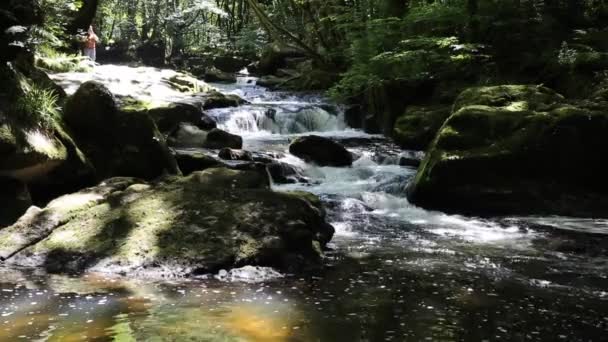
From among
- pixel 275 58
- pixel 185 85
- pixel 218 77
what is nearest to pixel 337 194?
pixel 185 85

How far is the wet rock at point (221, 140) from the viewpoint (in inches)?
550

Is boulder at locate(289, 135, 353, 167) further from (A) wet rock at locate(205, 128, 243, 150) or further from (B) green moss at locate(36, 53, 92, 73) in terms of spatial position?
(B) green moss at locate(36, 53, 92, 73)

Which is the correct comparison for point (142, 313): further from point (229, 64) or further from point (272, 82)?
point (229, 64)

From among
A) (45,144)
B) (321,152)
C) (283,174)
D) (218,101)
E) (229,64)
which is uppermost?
(229,64)

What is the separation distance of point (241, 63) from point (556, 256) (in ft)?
106

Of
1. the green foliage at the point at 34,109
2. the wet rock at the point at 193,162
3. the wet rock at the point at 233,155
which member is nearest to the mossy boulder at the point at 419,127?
the wet rock at the point at 233,155

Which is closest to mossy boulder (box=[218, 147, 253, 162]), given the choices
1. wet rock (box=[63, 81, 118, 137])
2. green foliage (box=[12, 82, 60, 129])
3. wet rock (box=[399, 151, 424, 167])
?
wet rock (box=[63, 81, 118, 137])

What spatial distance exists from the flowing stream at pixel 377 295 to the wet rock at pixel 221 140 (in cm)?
579

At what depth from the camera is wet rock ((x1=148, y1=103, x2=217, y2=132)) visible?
14.5m

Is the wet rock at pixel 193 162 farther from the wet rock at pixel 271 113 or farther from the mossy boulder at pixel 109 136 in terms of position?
the wet rock at pixel 271 113

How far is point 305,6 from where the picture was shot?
23.7 meters

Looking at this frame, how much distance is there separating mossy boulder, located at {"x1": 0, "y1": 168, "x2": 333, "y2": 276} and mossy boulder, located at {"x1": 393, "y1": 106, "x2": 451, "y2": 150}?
742 cm

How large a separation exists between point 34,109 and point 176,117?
6.73 m

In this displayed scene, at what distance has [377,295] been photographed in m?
5.39
